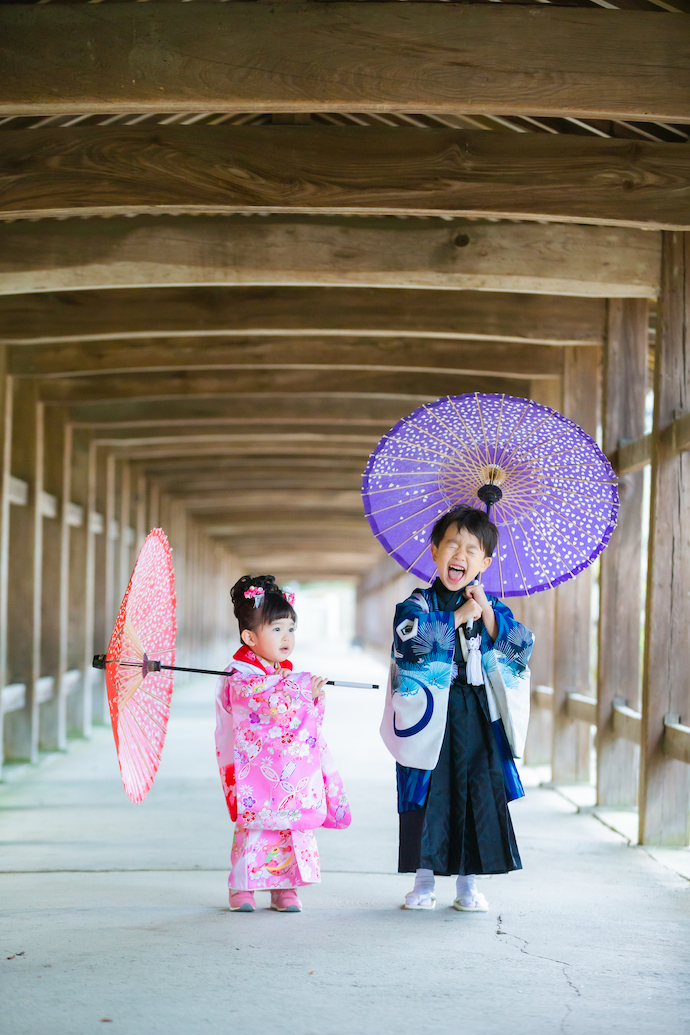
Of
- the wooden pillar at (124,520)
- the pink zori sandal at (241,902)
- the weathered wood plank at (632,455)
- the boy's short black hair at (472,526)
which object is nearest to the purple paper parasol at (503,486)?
the boy's short black hair at (472,526)

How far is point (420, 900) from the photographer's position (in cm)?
360

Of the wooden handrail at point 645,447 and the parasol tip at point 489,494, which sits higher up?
the wooden handrail at point 645,447

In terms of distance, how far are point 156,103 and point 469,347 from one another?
3.78 meters

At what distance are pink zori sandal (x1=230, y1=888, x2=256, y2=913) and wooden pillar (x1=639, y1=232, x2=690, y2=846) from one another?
6.99 ft

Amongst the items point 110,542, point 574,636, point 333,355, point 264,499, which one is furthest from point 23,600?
point 264,499

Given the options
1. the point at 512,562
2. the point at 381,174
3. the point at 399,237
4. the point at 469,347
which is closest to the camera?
the point at 512,562

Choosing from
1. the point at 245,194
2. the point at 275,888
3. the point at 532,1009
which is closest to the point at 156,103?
the point at 245,194

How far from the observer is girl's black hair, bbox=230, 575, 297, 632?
358cm

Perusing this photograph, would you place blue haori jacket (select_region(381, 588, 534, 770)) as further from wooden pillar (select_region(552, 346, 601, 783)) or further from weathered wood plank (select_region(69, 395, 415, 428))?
weathered wood plank (select_region(69, 395, 415, 428))

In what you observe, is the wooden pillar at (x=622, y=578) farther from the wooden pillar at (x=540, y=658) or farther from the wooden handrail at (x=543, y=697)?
the wooden pillar at (x=540, y=658)

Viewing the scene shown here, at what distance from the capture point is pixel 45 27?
140 inches

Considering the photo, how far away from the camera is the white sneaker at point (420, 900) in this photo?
11.8 feet

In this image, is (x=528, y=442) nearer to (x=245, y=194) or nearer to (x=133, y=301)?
(x=245, y=194)

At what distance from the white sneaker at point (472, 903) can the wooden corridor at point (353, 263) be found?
4.85 feet
